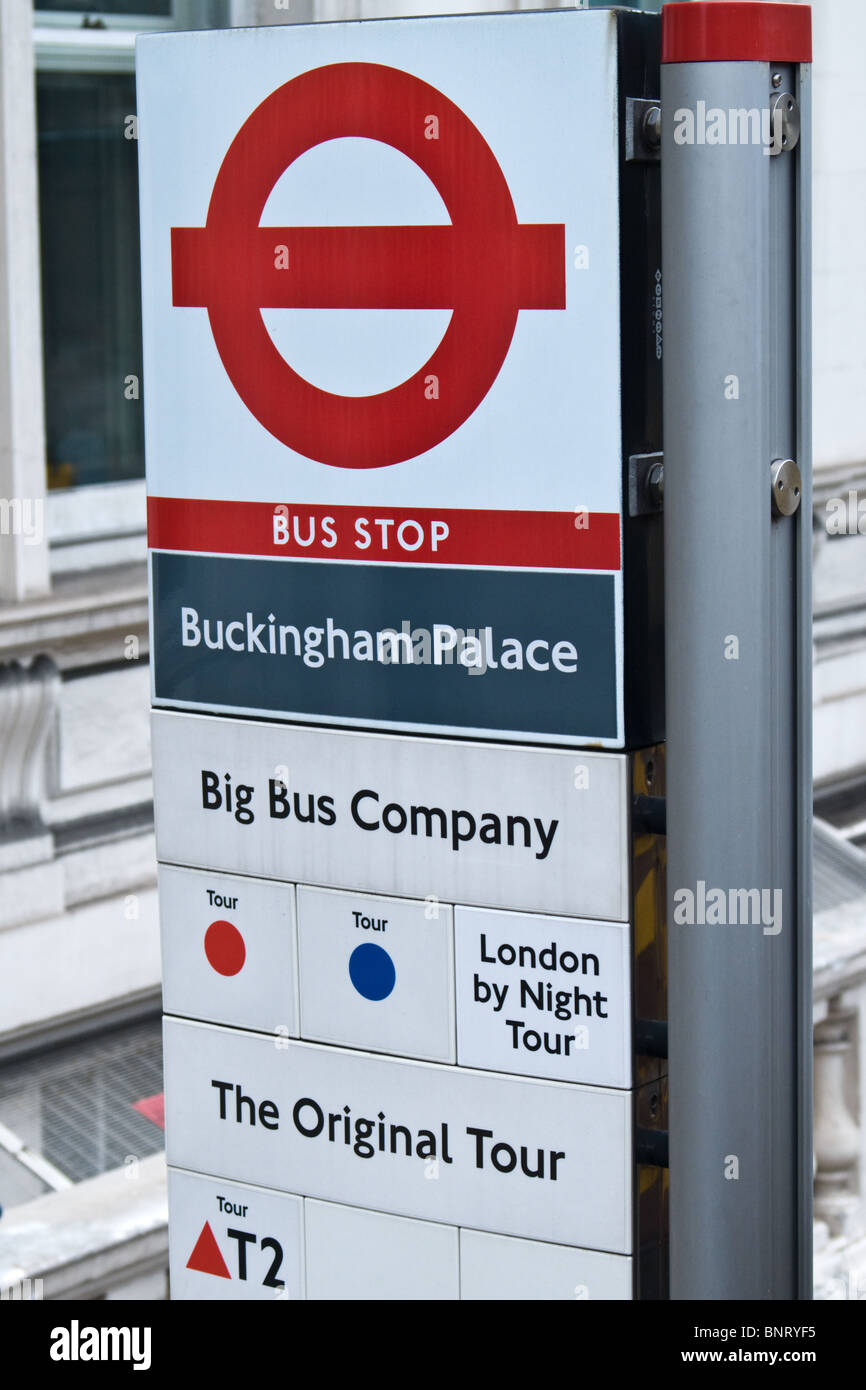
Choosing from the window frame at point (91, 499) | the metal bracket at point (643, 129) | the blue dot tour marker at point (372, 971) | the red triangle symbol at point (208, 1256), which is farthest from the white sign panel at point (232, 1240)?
the window frame at point (91, 499)

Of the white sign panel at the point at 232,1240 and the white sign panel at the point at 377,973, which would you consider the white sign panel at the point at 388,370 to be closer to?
the white sign panel at the point at 377,973

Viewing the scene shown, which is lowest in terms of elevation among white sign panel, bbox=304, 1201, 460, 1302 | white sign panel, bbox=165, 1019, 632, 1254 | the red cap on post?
white sign panel, bbox=304, 1201, 460, 1302

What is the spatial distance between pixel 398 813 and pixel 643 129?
1177 mm

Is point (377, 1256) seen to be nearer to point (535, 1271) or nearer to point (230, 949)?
point (535, 1271)

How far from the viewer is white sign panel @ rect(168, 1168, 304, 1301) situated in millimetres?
3816

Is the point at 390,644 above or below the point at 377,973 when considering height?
above

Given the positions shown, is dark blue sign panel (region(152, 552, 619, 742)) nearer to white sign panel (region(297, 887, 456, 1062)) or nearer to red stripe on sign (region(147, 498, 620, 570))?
red stripe on sign (region(147, 498, 620, 570))

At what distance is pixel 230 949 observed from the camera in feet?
12.5

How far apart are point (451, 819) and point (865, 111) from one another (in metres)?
9.88

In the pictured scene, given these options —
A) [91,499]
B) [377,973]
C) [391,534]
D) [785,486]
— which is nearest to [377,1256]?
[377,973]

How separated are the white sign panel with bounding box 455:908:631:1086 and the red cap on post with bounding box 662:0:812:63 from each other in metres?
→ 1.33

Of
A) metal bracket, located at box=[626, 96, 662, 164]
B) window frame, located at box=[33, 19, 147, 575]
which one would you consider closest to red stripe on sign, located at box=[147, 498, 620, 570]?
metal bracket, located at box=[626, 96, 662, 164]

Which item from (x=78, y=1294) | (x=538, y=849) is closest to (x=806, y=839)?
(x=538, y=849)

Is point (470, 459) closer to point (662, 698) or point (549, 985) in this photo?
point (662, 698)
